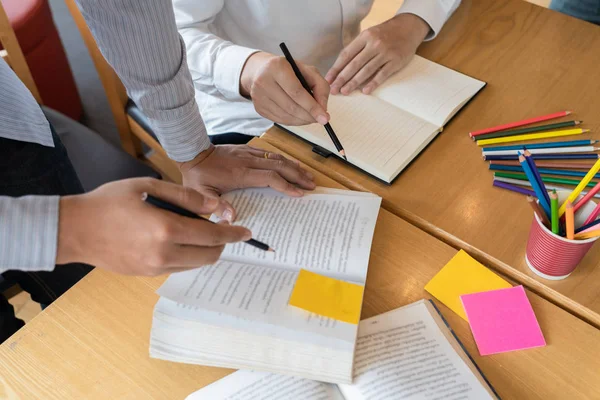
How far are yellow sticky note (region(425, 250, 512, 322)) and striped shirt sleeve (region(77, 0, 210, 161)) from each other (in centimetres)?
47

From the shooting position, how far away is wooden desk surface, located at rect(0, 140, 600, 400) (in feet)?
2.02

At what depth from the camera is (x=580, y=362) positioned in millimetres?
622

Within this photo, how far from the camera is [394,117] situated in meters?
0.93

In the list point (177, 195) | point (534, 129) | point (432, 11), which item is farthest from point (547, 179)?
point (177, 195)

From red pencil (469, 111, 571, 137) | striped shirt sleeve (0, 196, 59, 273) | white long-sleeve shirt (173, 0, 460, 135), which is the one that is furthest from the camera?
white long-sleeve shirt (173, 0, 460, 135)

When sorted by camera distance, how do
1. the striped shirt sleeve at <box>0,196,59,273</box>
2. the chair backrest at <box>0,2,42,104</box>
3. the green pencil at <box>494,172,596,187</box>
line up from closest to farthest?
the striped shirt sleeve at <box>0,196,59,273</box> → the green pencil at <box>494,172,596,187</box> → the chair backrest at <box>0,2,42,104</box>

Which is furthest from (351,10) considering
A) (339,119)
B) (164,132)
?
(164,132)

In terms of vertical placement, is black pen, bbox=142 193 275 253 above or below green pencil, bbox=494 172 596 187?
below

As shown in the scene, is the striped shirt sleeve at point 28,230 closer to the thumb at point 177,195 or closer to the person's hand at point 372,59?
the thumb at point 177,195

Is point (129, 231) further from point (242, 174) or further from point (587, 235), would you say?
point (587, 235)

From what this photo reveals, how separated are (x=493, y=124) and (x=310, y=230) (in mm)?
424

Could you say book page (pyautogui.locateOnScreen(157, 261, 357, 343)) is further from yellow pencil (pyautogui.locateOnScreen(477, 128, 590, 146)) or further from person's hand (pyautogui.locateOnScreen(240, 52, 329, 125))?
yellow pencil (pyautogui.locateOnScreen(477, 128, 590, 146))

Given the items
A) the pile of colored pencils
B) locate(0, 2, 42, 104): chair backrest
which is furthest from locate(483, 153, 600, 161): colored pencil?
locate(0, 2, 42, 104): chair backrest

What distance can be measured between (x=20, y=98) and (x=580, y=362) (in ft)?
3.31
